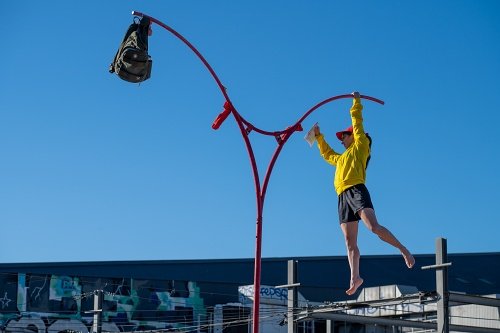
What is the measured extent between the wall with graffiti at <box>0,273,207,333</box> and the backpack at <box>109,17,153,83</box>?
887 inches

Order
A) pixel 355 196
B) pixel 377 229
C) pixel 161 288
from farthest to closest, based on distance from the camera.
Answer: pixel 161 288 → pixel 355 196 → pixel 377 229

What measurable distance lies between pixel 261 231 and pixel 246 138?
1403 millimetres

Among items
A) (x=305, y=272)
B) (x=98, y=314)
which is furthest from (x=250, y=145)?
(x=305, y=272)

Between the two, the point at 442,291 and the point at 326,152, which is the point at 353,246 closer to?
the point at 326,152

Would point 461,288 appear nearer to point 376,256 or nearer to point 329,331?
point 376,256

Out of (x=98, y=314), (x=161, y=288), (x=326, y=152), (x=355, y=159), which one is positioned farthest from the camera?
(x=161, y=288)

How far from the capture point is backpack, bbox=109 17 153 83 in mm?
13039

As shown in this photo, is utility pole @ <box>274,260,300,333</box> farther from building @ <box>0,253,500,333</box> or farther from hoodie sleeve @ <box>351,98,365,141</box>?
building @ <box>0,253,500,333</box>

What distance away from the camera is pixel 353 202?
12953 mm

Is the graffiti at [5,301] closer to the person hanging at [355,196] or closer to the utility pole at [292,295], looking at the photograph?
the utility pole at [292,295]

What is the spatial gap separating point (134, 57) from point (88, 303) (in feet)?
86.0

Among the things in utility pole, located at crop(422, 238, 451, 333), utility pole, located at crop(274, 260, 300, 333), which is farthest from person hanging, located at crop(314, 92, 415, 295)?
utility pole, located at crop(274, 260, 300, 333)

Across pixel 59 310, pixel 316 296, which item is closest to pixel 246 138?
pixel 59 310

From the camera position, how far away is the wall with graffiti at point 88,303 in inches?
1428
